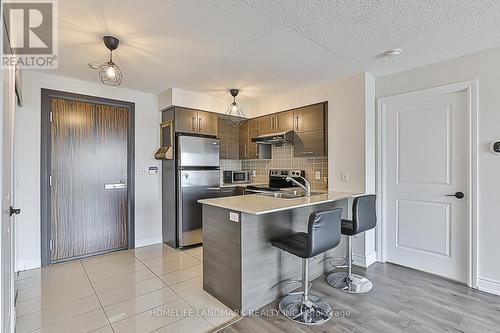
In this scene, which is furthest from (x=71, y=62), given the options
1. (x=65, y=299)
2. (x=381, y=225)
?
(x=381, y=225)

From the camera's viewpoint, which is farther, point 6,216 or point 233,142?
point 233,142

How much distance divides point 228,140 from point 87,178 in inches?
92.7

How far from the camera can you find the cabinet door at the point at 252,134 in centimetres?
475

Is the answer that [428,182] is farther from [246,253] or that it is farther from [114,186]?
[114,186]

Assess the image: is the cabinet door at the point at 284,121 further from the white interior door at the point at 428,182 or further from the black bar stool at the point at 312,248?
the black bar stool at the point at 312,248

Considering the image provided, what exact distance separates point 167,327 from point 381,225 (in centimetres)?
285

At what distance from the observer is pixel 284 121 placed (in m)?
4.27

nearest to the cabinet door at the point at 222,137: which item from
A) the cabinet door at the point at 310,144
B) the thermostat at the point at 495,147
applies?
the cabinet door at the point at 310,144

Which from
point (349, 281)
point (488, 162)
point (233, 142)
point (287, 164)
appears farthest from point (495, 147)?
point (233, 142)

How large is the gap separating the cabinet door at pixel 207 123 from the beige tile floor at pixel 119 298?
2054 mm

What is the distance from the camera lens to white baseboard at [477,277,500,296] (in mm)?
2547

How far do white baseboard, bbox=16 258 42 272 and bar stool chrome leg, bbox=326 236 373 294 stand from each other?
11.8 feet

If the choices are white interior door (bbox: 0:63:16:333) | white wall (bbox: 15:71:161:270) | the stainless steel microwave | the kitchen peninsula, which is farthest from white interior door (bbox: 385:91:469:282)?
white wall (bbox: 15:71:161:270)

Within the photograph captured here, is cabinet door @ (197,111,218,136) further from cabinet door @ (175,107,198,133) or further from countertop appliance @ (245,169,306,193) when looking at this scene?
countertop appliance @ (245,169,306,193)
